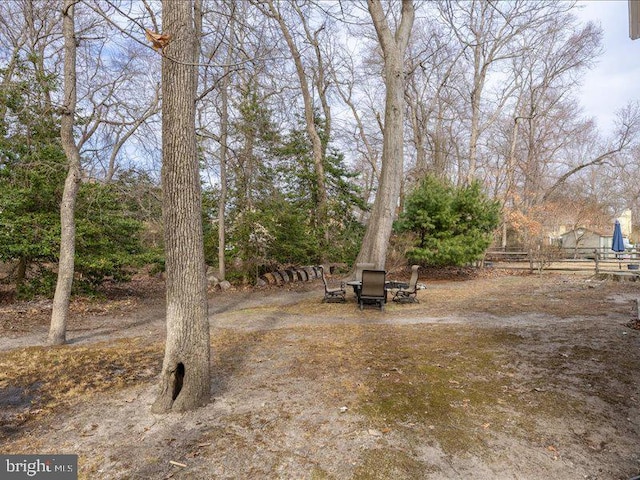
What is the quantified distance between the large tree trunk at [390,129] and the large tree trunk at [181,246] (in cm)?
888

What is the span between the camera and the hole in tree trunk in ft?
12.1

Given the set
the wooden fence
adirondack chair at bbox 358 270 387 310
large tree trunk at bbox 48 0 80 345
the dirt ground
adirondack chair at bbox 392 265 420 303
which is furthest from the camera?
the wooden fence

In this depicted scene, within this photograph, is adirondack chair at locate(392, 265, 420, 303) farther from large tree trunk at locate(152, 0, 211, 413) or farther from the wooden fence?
the wooden fence

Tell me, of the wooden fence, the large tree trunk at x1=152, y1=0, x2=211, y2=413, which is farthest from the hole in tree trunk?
the wooden fence

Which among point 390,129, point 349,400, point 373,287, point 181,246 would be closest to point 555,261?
point 390,129

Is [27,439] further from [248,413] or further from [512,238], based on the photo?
[512,238]

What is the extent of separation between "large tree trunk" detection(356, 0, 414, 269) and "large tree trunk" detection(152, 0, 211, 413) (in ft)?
29.1

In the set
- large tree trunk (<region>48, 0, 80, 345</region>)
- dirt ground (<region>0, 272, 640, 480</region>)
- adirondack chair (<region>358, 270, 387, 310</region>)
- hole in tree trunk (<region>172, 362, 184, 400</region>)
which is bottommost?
dirt ground (<region>0, 272, 640, 480</region>)

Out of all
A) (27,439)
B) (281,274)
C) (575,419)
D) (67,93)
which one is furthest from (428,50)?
(27,439)

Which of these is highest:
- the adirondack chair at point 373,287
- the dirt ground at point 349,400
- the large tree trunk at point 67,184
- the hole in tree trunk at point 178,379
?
the large tree trunk at point 67,184

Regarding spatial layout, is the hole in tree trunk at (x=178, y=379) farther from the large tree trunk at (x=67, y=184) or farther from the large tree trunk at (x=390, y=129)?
the large tree trunk at (x=390, y=129)

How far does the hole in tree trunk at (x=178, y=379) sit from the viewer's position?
3676 mm

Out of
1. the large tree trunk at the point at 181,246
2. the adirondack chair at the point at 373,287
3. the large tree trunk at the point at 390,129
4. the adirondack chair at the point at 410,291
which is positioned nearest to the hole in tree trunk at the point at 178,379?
the large tree trunk at the point at 181,246

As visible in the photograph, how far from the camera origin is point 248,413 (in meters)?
3.59
